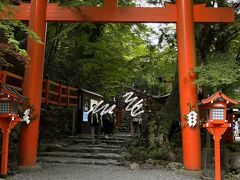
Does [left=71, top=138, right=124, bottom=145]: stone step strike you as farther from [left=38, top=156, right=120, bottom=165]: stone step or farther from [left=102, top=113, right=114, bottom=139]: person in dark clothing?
[left=38, top=156, right=120, bottom=165]: stone step

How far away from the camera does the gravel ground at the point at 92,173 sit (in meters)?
10.0

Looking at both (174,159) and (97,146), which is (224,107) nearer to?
(174,159)

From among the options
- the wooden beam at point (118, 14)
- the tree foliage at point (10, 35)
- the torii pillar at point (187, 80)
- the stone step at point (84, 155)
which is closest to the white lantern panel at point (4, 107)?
the tree foliage at point (10, 35)

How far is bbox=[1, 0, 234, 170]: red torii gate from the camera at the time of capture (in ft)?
36.4

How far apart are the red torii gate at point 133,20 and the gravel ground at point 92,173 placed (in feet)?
2.18

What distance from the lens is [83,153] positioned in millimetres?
14000

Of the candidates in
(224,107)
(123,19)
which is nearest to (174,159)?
(224,107)

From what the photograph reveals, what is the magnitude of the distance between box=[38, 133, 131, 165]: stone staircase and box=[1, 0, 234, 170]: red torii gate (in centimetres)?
205

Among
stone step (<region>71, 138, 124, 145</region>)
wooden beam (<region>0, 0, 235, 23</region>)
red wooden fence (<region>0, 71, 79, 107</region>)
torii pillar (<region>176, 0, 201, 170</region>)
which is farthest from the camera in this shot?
stone step (<region>71, 138, 124, 145</region>)

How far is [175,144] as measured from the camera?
14570 millimetres

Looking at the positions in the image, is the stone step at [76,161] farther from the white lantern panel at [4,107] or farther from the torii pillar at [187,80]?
the white lantern panel at [4,107]

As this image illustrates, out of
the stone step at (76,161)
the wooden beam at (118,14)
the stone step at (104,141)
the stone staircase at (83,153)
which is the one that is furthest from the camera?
the stone step at (104,141)

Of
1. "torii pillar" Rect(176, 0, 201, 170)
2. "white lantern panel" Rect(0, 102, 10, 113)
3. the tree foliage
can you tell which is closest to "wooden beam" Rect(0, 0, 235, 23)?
"torii pillar" Rect(176, 0, 201, 170)

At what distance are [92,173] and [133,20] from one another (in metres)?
5.01
